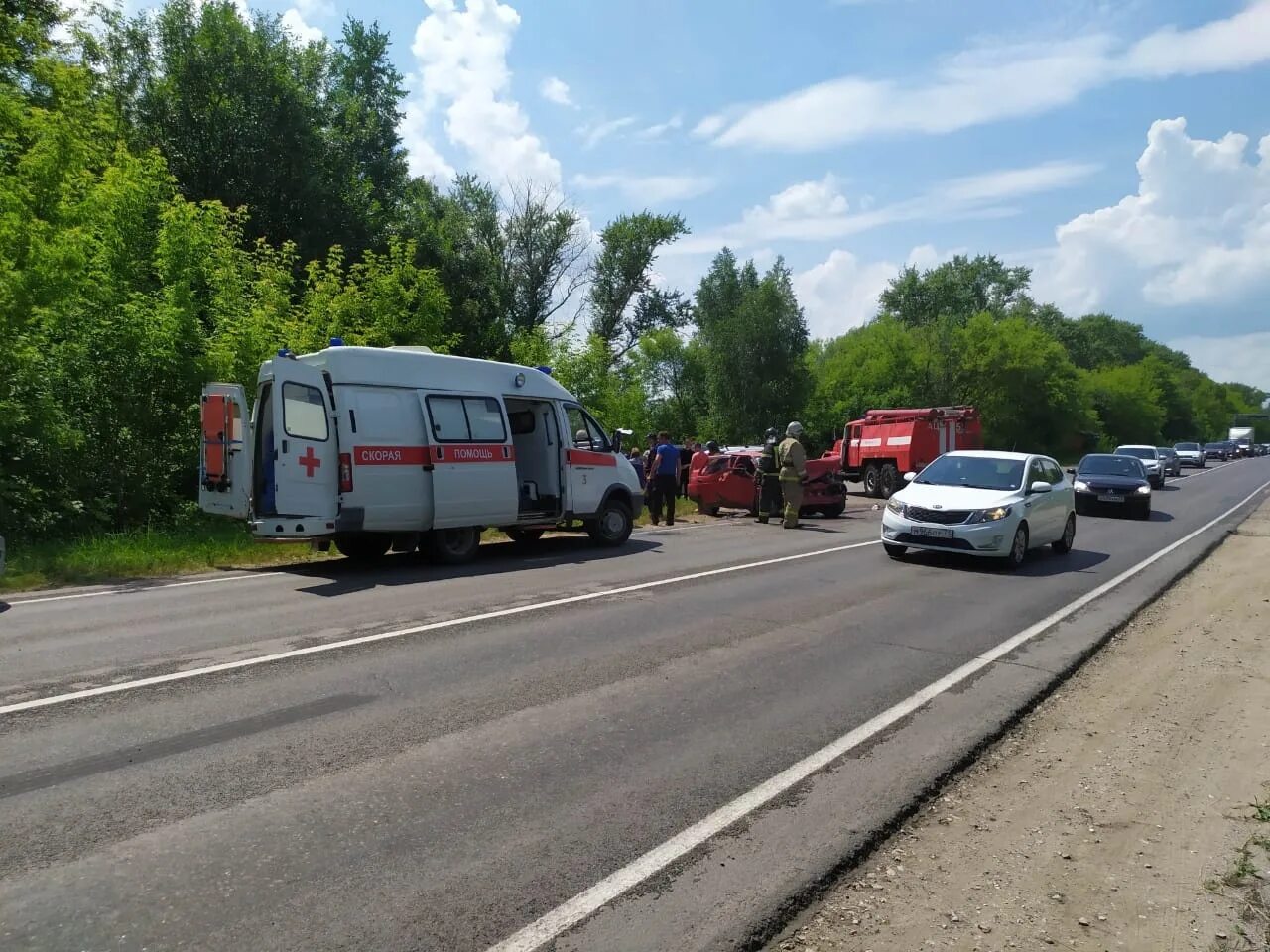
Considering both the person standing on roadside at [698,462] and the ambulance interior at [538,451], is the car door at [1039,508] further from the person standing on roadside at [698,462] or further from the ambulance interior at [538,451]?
the person standing on roadside at [698,462]

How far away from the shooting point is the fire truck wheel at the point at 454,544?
1234cm

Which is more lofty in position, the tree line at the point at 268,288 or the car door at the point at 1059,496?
the tree line at the point at 268,288

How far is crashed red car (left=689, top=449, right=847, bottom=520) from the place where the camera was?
839 inches

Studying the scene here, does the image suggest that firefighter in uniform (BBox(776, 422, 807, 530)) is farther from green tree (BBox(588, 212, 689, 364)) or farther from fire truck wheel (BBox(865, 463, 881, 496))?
green tree (BBox(588, 212, 689, 364))

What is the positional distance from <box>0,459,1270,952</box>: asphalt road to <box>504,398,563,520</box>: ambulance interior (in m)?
3.53

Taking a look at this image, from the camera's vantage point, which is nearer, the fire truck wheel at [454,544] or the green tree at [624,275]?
the fire truck wheel at [454,544]

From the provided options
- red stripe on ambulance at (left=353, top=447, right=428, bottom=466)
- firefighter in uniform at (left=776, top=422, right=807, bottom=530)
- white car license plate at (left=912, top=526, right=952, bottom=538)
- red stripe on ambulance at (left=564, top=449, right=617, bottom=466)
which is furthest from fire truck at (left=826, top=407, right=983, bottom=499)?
red stripe on ambulance at (left=353, top=447, right=428, bottom=466)

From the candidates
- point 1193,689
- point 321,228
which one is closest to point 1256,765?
point 1193,689

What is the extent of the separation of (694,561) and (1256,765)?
814 centimetres

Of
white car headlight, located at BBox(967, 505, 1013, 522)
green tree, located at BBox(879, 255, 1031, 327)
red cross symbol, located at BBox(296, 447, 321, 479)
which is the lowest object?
white car headlight, located at BBox(967, 505, 1013, 522)

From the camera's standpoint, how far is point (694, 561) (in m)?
13.0

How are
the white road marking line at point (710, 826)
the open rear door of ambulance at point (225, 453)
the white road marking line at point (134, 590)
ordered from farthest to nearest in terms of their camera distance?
the open rear door of ambulance at point (225, 453) → the white road marking line at point (134, 590) → the white road marking line at point (710, 826)

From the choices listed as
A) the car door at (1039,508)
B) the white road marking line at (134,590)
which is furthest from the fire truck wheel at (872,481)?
the white road marking line at (134,590)

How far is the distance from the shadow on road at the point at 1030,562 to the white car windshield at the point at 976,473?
3.53 ft
